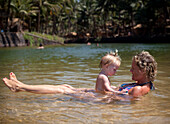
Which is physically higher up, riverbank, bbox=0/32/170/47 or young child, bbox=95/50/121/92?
riverbank, bbox=0/32/170/47

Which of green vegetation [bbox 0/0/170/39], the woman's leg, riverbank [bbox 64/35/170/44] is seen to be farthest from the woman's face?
riverbank [bbox 64/35/170/44]

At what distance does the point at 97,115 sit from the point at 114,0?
66356mm

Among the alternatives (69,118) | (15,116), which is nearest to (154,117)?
(69,118)

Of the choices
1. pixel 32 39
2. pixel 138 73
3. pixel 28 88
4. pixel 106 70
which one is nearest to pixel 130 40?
pixel 32 39

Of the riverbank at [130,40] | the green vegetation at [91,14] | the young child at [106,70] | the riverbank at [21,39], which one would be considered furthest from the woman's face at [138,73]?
the riverbank at [130,40]

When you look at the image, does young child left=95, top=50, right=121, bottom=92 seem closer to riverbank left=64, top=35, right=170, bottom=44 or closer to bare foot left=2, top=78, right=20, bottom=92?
bare foot left=2, top=78, right=20, bottom=92

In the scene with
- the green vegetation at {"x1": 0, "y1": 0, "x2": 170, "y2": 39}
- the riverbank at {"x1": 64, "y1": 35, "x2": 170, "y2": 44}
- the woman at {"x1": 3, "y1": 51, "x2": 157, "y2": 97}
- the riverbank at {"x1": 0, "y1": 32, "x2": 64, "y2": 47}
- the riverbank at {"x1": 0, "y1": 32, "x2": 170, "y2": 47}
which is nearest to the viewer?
the woman at {"x1": 3, "y1": 51, "x2": 157, "y2": 97}

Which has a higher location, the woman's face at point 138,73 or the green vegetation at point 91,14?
the green vegetation at point 91,14

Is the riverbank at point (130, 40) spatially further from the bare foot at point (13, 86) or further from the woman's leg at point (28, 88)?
the bare foot at point (13, 86)

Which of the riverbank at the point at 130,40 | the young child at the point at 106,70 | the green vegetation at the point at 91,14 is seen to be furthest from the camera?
the riverbank at the point at 130,40

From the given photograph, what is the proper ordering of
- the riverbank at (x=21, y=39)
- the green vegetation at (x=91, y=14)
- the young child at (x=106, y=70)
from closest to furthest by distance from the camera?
the young child at (x=106, y=70), the riverbank at (x=21, y=39), the green vegetation at (x=91, y=14)

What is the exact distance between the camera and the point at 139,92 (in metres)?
4.40

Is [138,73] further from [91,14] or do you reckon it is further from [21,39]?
[91,14]

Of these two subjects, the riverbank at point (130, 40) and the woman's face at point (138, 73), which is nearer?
the woman's face at point (138, 73)
